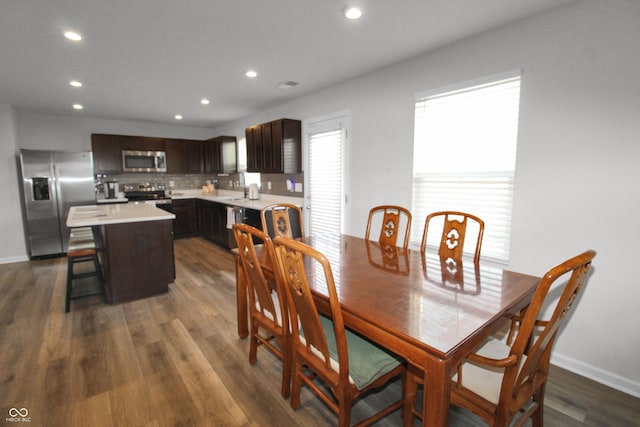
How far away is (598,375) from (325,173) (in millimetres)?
3128

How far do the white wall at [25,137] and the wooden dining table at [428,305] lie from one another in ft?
17.0

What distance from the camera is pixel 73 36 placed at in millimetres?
2414

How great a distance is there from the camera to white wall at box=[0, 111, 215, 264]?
15.0ft

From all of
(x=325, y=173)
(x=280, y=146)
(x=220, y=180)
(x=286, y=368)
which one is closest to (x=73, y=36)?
(x=280, y=146)

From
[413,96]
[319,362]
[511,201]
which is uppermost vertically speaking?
[413,96]

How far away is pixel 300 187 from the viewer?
4.53 metres

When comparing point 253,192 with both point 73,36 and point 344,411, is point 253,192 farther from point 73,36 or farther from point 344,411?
point 344,411

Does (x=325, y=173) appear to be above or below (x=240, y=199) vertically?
above

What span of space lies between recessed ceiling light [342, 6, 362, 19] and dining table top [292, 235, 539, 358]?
168 cm

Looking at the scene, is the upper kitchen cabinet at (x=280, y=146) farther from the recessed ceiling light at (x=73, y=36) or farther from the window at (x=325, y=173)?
the recessed ceiling light at (x=73, y=36)

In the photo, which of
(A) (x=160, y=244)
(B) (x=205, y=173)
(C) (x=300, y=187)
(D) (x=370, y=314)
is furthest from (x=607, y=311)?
(B) (x=205, y=173)

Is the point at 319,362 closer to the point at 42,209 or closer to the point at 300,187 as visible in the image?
the point at 300,187

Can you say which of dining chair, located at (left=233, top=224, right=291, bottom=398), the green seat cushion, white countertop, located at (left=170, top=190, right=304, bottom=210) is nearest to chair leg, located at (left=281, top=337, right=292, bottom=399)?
dining chair, located at (left=233, top=224, right=291, bottom=398)

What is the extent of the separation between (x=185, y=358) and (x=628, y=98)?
3341 mm
